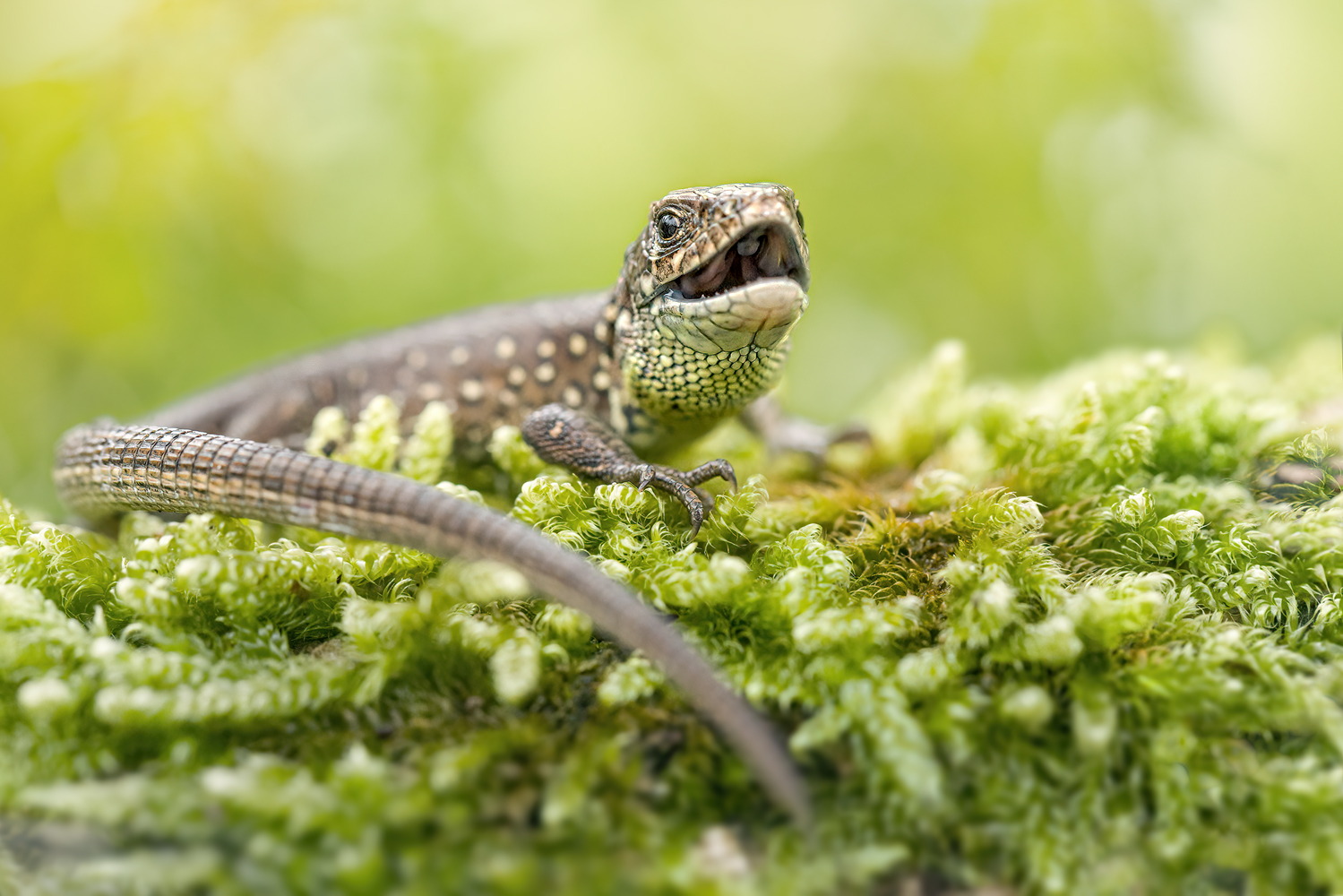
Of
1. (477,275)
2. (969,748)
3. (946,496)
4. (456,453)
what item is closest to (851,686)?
(969,748)

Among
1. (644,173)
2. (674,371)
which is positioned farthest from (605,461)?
(644,173)

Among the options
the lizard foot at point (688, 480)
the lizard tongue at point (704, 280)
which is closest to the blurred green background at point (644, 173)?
the lizard tongue at point (704, 280)

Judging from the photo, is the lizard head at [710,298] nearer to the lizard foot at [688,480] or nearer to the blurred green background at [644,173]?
the lizard foot at [688,480]

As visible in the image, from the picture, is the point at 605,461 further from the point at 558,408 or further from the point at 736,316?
the point at 736,316

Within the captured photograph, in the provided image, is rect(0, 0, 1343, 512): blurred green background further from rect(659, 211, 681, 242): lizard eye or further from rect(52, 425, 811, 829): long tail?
rect(52, 425, 811, 829): long tail

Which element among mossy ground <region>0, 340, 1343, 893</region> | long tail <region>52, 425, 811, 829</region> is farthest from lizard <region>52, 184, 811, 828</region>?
mossy ground <region>0, 340, 1343, 893</region>

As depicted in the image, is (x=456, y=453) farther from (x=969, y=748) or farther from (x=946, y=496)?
(x=969, y=748)
